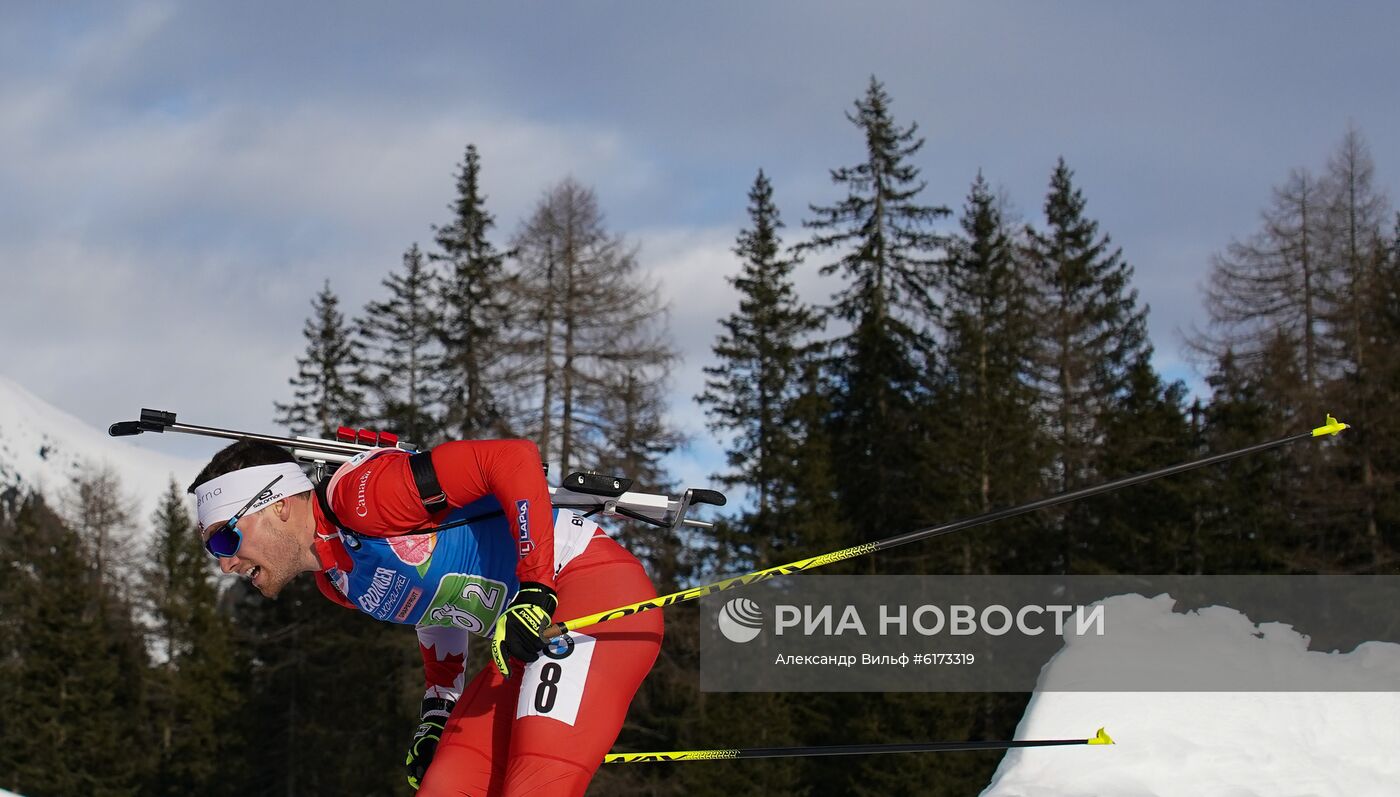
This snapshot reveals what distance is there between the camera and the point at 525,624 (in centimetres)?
341

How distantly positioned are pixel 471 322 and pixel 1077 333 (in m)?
16.3

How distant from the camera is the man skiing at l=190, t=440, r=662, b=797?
353 cm

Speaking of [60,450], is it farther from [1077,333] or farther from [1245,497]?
[1245,497]

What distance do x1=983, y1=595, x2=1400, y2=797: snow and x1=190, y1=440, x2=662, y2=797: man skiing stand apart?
10.6 ft

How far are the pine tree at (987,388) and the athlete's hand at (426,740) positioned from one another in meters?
25.8

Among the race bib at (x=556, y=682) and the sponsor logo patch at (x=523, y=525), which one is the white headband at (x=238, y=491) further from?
the race bib at (x=556, y=682)

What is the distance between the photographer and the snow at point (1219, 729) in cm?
627

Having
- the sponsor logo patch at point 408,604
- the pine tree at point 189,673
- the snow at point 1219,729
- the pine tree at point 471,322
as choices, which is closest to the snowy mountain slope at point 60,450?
the pine tree at point 189,673

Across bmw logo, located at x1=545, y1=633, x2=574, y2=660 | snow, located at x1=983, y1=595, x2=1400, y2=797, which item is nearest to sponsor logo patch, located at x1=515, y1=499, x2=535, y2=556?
A: bmw logo, located at x1=545, y1=633, x2=574, y2=660

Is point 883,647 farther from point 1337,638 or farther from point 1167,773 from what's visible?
point 1167,773

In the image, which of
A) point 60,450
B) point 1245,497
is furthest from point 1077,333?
point 60,450

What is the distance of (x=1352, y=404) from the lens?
1021 inches

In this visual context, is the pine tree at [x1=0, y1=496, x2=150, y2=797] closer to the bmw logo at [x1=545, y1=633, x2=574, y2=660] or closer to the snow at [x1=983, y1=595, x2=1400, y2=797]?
the snow at [x1=983, y1=595, x2=1400, y2=797]

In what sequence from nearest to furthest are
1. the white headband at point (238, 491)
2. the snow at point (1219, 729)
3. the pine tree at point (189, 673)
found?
the white headband at point (238, 491)
the snow at point (1219, 729)
the pine tree at point (189, 673)
